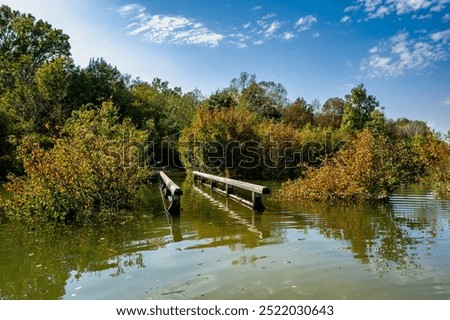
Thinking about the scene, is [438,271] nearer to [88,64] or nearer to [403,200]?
[403,200]

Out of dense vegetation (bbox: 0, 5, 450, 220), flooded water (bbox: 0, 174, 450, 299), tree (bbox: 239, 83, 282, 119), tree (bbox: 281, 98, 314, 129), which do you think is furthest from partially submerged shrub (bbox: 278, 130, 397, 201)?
tree (bbox: 281, 98, 314, 129)

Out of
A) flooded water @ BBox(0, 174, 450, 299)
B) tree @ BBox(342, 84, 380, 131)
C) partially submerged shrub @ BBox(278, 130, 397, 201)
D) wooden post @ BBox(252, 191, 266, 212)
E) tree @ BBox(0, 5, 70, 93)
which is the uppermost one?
tree @ BBox(0, 5, 70, 93)

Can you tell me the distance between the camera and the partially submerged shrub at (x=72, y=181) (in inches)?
353

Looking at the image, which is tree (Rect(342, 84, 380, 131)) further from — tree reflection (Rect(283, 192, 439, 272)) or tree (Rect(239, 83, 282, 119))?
tree reflection (Rect(283, 192, 439, 272))

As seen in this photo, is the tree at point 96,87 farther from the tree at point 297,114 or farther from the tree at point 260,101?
the tree at point 297,114

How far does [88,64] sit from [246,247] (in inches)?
1652

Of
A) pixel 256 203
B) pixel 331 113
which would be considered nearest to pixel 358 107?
pixel 331 113

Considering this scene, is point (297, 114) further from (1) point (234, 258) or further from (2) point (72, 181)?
(1) point (234, 258)

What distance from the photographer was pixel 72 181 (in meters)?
9.18

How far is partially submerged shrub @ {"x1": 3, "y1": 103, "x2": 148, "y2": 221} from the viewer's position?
8.96 meters

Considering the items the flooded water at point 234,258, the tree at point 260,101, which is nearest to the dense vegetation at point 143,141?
the tree at point 260,101

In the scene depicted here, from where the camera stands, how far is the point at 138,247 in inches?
269

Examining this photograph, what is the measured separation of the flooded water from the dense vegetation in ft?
3.98
